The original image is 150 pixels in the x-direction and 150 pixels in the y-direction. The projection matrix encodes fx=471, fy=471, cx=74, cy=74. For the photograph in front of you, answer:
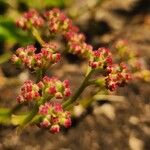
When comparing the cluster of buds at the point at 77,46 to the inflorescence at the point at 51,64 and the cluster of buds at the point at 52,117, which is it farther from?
the cluster of buds at the point at 52,117

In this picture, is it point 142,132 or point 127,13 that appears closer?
point 142,132

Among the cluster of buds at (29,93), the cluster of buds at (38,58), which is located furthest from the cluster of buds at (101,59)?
the cluster of buds at (29,93)

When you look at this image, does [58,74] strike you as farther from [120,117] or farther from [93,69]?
[93,69]

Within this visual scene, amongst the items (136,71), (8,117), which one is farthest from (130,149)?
(8,117)

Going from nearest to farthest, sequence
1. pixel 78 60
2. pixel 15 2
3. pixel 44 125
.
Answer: pixel 44 125, pixel 78 60, pixel 15 2

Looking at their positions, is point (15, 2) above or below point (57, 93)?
above

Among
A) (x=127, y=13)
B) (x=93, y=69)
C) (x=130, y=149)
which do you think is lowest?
(x=130, y=149)
